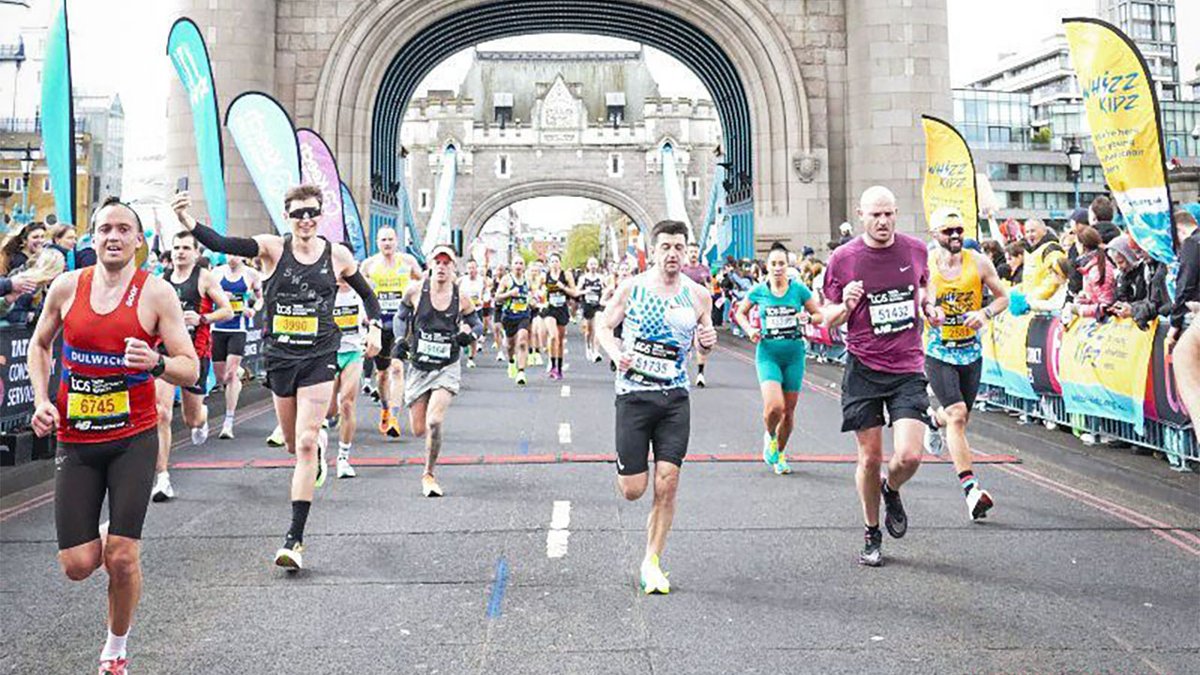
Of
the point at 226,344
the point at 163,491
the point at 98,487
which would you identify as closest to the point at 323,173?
the point at 226,344

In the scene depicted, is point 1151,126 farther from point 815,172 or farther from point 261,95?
point 815,172

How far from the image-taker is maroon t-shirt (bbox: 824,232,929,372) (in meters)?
5.49

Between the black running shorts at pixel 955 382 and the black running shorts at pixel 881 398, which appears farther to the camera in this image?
the black running shorts at pixel 955 382

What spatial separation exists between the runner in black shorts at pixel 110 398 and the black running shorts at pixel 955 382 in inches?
193

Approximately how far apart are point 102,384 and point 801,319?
595cm

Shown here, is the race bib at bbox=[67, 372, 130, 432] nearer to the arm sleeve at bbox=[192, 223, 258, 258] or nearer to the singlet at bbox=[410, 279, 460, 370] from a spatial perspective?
the arm sleeve at bbox=[192, 223, 258, 258]

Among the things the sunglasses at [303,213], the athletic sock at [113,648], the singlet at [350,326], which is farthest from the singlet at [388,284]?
the athletic sock at [113,648]

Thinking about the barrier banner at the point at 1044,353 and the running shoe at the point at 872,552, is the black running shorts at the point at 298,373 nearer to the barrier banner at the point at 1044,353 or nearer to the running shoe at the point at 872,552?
the running shoe at the point at 872,552

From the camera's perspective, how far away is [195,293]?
8.23m

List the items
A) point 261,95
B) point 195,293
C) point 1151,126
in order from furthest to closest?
point 261,95 → point 195,293 → point 1151,126

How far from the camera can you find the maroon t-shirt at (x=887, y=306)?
5488 mm

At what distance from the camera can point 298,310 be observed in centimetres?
600

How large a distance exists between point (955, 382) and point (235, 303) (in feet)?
24.6

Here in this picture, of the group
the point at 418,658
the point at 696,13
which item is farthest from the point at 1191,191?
the point at 418,658
